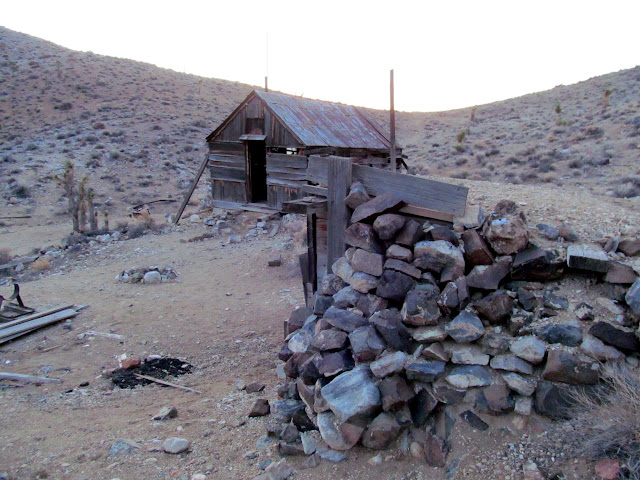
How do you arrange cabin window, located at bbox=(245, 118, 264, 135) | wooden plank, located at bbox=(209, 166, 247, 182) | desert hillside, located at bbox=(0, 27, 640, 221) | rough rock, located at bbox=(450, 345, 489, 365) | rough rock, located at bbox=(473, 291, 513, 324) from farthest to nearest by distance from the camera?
1. desert hillside, located at bbox=(0, 27, 640, 221)
2. wooden plank, located at bbox=(209, 166, 247, 182)
3. cabin window, located at bbox=(245, 118, 264, 135)
4. rough rock, located at bbox=(473, 291, 513, 324)
5. rough rock, located at bbox=(450, 345, 489, 365)

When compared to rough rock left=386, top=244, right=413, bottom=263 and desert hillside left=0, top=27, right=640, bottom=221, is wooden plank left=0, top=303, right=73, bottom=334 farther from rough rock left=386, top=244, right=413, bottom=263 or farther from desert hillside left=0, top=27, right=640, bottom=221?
desert hillside left=0, top=27, right=640, bottom=221

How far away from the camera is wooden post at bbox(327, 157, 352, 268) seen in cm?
504

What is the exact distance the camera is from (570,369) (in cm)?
296

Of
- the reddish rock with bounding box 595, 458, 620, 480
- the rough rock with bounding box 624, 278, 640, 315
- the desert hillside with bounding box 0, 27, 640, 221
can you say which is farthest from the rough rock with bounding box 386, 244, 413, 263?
the desert hillside with bounding box 0, 27, 640, 221

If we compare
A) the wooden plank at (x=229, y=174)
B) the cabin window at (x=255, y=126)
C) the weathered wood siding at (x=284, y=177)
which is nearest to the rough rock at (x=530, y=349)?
the weathered wood siding at (x=284, y=177)

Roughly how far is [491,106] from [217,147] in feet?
123

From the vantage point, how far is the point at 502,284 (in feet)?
12.1

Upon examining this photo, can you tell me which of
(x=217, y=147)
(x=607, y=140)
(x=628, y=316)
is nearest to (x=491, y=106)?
(x=607, y=140)

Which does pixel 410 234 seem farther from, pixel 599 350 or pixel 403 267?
pixel 599 350

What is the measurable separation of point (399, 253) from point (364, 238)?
1.50ft

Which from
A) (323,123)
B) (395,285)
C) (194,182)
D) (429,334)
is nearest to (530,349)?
(429,334)

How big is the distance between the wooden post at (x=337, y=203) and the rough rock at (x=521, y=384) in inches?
101

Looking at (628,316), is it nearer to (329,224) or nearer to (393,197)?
(393,197)

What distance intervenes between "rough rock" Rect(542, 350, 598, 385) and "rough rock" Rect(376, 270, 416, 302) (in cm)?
126
